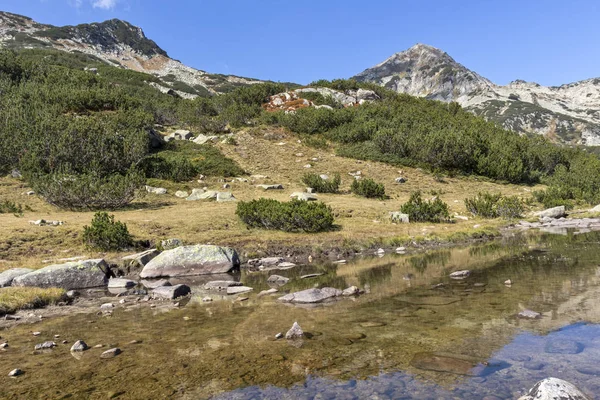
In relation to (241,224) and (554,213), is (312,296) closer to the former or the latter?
(241,224)

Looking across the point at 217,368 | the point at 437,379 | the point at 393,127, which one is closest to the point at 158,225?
the point at 217,368

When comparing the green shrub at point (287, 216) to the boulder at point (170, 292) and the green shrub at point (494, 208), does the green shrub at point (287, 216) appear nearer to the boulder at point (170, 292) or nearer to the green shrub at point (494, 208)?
the boulder at point (170, 292)

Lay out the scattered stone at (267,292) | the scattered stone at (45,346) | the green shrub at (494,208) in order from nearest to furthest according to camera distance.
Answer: the scattered stone at (45,346) → the scattered stone at (267,292) → the green shrub at (494,208)

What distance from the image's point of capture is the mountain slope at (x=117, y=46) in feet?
398

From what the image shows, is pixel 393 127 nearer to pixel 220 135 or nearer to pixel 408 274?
pixel 220 135

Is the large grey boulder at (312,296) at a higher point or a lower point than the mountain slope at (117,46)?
lower

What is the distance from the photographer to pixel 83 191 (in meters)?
25.6

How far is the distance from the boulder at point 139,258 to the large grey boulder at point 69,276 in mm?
1601

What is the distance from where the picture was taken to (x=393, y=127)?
53.2 m

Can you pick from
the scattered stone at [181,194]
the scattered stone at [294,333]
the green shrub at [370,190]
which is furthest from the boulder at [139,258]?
the green shrub at [370,190]

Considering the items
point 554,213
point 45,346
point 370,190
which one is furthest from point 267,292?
point 554,213

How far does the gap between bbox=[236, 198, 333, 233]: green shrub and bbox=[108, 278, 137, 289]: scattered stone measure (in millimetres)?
9354

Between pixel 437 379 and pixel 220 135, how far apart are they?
1967 inches

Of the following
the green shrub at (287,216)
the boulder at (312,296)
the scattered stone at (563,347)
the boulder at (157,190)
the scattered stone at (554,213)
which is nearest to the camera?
the scattered stone at (563,347)
